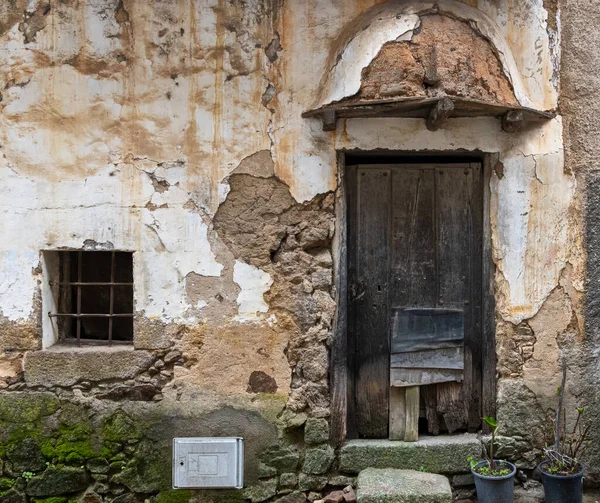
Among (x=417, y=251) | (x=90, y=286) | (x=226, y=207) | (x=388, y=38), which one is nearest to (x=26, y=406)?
(x=90, y=286)

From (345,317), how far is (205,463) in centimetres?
134

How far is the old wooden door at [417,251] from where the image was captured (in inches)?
153

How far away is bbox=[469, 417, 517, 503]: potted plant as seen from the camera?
342 cm

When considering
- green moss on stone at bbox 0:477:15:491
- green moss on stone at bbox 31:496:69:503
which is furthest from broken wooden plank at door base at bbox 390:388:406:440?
green moss on stone at bbox 0:477:15:491

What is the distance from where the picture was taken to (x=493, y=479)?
3.41 metres

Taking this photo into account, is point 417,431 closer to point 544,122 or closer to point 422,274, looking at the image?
point 422,274

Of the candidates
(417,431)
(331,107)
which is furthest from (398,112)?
(417,431)

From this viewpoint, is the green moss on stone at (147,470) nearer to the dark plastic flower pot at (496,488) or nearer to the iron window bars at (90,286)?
the iron window bars at (90,286)

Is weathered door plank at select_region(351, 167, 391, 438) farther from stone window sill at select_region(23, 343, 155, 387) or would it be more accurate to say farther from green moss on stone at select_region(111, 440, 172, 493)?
stone window sill at select_region(23, 343, 155, 387)

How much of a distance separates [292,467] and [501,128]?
2678 millimetres

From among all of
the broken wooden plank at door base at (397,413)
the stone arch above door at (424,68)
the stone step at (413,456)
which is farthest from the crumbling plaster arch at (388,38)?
the stone step at (413,456)

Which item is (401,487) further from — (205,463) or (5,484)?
(5,484)

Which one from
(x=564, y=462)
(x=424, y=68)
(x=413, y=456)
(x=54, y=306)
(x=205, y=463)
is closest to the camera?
(x=424, y=68)

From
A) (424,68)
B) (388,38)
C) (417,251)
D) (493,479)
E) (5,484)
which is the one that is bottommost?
(5,484)
